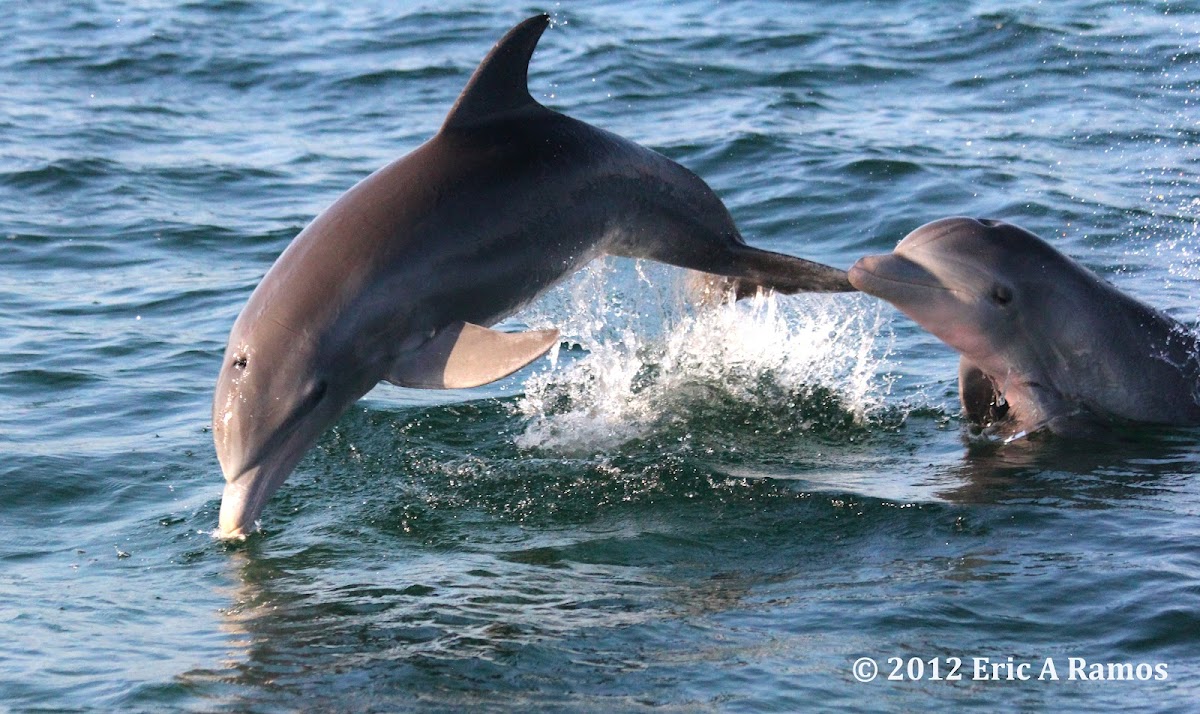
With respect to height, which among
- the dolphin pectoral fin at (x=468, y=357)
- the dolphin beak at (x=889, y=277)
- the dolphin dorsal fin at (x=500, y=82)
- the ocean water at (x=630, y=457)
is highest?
the dolphin dorsal fin at (x=500, y=82)

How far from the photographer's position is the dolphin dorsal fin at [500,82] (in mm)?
7547

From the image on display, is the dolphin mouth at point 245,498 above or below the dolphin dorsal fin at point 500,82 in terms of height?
below

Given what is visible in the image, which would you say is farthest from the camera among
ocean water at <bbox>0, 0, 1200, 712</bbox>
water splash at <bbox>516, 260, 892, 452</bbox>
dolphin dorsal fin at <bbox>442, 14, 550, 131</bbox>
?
water splash at <bbox>516, 260, 892, 452</bbox>

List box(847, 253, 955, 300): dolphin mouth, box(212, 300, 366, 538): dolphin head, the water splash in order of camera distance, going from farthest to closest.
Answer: the water splash → box(847, 253, 955, 300): dolphin mouth → box(212, 300, 366, 538): dolphin head

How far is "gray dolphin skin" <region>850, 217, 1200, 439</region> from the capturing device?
8.79 meters

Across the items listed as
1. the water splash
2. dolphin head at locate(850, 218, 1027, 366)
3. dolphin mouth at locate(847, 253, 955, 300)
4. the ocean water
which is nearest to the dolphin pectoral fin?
the ocean water

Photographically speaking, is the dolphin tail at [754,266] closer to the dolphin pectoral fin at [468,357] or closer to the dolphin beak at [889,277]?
the dolphin beak at [889,277]

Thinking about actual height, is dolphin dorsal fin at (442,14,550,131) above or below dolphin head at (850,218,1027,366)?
above

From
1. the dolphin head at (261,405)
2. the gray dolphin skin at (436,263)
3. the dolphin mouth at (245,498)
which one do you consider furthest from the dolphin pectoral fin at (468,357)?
the dolphin mouth at (245,498)

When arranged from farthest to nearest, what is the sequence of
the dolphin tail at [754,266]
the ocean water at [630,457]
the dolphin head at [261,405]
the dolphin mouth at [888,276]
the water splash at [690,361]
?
the water splash at [690,361] < the dolphin mouth at [888,276] < the dolphin tail at [754,266] < the dolphin head at [261,405] < the ocean water at [630,457]

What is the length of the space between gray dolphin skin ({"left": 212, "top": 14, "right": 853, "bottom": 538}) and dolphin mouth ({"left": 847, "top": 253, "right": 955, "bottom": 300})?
3.60 ft

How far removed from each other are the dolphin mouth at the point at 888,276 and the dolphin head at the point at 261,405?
3132mm

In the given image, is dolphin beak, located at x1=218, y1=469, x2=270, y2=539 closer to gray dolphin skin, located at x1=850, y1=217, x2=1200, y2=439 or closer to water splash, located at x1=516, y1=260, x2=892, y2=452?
water splash, located at x1=516, y1=260, x2=892, y2=452

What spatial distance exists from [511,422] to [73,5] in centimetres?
1660
